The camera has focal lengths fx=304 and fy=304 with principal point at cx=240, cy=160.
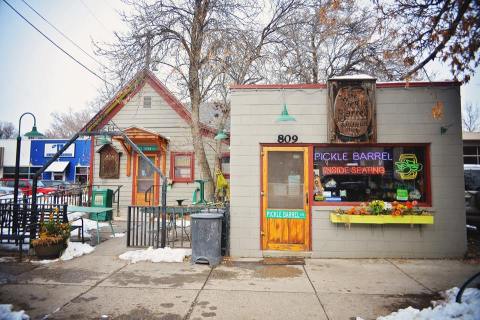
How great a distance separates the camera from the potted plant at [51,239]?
21.6 ft

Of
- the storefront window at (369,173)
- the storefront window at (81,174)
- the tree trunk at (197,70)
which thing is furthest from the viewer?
the storefront window at (81,174)

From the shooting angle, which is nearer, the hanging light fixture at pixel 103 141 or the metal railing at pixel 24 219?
the metal railing at pixel 24 219

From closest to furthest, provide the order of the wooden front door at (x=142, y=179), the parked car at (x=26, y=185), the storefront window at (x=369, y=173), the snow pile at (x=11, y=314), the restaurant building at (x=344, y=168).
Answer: the snow pile at (x=11, y=314), the restaurant building at (x=344, y=168), the storefront window at (x=369, y=173), the wooden front door at (x=142, y=179), the parked car at (x=26, y=185)

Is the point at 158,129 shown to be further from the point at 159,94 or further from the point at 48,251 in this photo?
the point at 48,251

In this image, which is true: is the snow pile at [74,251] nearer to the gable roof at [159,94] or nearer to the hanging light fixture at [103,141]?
the hanging light fixture at [103,141]

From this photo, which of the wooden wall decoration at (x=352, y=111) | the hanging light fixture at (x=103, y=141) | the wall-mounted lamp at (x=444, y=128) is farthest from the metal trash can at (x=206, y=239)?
the hanging light fixture at (x=103, y=141)

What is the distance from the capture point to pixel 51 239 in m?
6.59

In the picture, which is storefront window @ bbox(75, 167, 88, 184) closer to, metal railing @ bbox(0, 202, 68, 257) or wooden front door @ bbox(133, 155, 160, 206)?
wooden front door @ bbox(133, 155, 160, 206)

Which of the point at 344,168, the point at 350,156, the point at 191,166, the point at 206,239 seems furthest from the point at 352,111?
the point at 191,166

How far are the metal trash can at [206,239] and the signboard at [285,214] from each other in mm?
1306

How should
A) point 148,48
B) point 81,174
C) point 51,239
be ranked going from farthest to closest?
point 81,174 → point 148,48 → point 51,239

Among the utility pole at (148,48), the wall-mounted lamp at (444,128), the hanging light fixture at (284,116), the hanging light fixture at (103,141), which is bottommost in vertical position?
the wall-mounted lamp at (444,128)

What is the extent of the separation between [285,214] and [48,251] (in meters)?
5.29

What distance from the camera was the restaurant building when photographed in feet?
22.6
